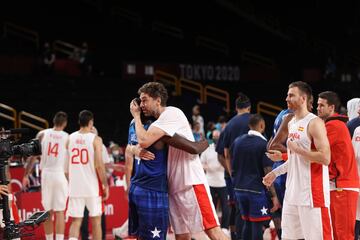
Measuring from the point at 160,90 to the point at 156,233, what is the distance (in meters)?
1.39

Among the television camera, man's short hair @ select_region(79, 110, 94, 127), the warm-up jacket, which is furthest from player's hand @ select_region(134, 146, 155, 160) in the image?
man's short hair @ select_region(79, 110, 94, 127)

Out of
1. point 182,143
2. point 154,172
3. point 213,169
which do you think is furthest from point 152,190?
point 213,169

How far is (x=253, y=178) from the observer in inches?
372

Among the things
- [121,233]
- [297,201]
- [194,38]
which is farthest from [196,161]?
[194,38]

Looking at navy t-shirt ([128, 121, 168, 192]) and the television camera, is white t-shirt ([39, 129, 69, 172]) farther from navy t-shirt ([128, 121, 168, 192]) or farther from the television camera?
navy t-shirt ([128, 121, 168, 192])

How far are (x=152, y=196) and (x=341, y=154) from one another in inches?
78.8

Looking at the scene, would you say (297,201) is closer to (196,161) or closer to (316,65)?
(196,161)

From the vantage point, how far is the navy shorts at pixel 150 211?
720 centimetres

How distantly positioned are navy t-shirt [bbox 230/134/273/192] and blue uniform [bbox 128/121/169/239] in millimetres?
2411

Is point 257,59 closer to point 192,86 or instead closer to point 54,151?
→ point 192,86

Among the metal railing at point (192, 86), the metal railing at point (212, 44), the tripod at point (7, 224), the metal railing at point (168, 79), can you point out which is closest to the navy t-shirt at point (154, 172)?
the tripod at point (7, 224)

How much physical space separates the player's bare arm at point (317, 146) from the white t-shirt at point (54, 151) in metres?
5.13

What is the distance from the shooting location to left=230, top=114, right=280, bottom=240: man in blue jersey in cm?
944

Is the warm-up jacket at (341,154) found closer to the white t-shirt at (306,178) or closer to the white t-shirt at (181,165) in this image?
the white t-shirt at (306,178)
